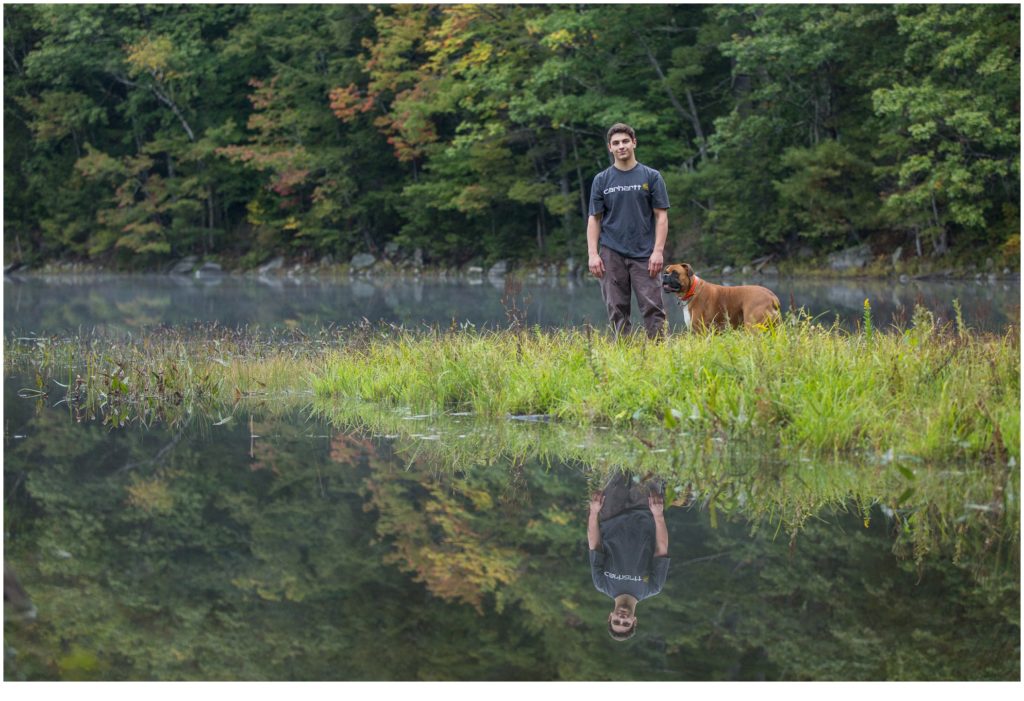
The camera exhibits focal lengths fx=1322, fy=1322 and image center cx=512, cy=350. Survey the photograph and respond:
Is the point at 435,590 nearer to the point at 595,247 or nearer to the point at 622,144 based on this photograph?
the point at 622,144

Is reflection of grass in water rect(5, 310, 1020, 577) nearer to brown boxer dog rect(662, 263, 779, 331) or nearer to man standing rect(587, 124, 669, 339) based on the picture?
man standing rect(587, 124, 669, 339)

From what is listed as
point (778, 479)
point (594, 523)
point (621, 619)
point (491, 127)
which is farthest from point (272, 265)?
point (621, 619)

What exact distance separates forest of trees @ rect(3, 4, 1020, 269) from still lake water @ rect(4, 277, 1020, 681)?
70.9ft

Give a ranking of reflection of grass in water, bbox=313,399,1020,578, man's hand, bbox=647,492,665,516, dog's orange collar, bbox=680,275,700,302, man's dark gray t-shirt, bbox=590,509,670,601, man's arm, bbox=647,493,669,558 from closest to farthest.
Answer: man's dark gray t-shirt, bbox=590,509,670,601
man's arm, bbox=647,493,669,558
reflection of grass in water, bbox=313,399,1020,578
man's hand, bbox=647,492,665,516
dog's orange collar, bbox=680,275,700,302

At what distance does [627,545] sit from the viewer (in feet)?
15.6

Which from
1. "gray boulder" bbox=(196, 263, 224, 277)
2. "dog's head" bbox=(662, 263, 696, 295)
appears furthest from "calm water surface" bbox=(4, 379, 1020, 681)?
"gray boulder" bbox=(196, 263, 224, 277)

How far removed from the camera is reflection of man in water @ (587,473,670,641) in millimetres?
4055

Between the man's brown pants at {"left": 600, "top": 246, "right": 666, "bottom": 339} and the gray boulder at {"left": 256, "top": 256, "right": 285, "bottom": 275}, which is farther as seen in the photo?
the gray boulder at {"left": 256, "top": 256, "right": 285, "bottom": 275}

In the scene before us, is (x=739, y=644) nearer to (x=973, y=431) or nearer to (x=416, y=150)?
(x=973, y=431)

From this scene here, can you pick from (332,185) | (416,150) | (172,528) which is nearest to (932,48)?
(416,150)

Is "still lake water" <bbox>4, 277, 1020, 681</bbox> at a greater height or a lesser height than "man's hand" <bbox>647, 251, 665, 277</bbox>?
lesser

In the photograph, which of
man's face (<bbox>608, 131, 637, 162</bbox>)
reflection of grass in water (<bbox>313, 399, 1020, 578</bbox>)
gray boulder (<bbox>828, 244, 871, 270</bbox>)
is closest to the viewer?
reflection of grass in water (<bbox>313, 399, 1020, 578</bbox>)

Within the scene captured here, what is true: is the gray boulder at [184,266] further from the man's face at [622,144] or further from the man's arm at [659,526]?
the man's arm at [659,526]

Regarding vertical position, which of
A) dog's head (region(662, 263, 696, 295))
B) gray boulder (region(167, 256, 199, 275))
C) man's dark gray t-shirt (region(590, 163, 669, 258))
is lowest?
gray boulder (region(167, 256, 199, 275))
